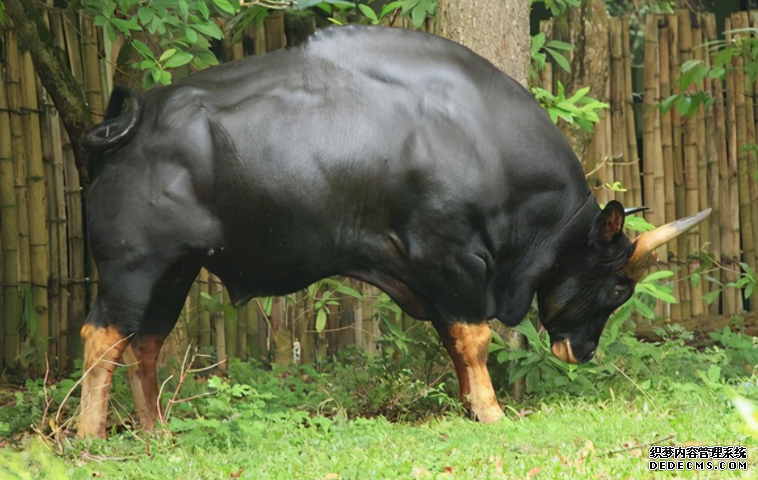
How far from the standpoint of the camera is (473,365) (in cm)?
552

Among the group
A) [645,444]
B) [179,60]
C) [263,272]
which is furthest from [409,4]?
[645,444]

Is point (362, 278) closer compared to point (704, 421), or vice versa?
point (704, 421)

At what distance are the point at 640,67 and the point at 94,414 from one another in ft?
23.1

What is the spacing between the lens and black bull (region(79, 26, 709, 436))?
16.8 ft

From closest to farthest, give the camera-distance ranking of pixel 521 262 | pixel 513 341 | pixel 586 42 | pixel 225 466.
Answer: pixel 225 466 → pixel 521 262 → pixel 513 341 → pixel 586 42

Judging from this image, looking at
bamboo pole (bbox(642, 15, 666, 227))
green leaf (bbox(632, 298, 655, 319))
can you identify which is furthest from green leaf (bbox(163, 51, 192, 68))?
bamboo pole (bbox(642, 15, 666, 227))

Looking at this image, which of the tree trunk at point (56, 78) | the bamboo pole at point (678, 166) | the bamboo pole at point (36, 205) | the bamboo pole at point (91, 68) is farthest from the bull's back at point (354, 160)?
the bamboo pole at point (678, 166)

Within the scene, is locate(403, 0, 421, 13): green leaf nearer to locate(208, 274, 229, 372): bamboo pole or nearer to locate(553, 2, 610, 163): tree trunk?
locate(553, 2, 610, 163): tree trunk

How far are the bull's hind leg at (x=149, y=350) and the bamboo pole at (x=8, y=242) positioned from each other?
1.98m

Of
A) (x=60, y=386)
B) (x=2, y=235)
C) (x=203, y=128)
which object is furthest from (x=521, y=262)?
(x=2, y=235)

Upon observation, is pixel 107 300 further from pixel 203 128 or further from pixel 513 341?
pixel 513 341

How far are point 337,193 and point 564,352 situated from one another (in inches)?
65.2

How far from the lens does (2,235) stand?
713cm

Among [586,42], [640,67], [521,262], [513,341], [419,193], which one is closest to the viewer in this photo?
[419,193]
